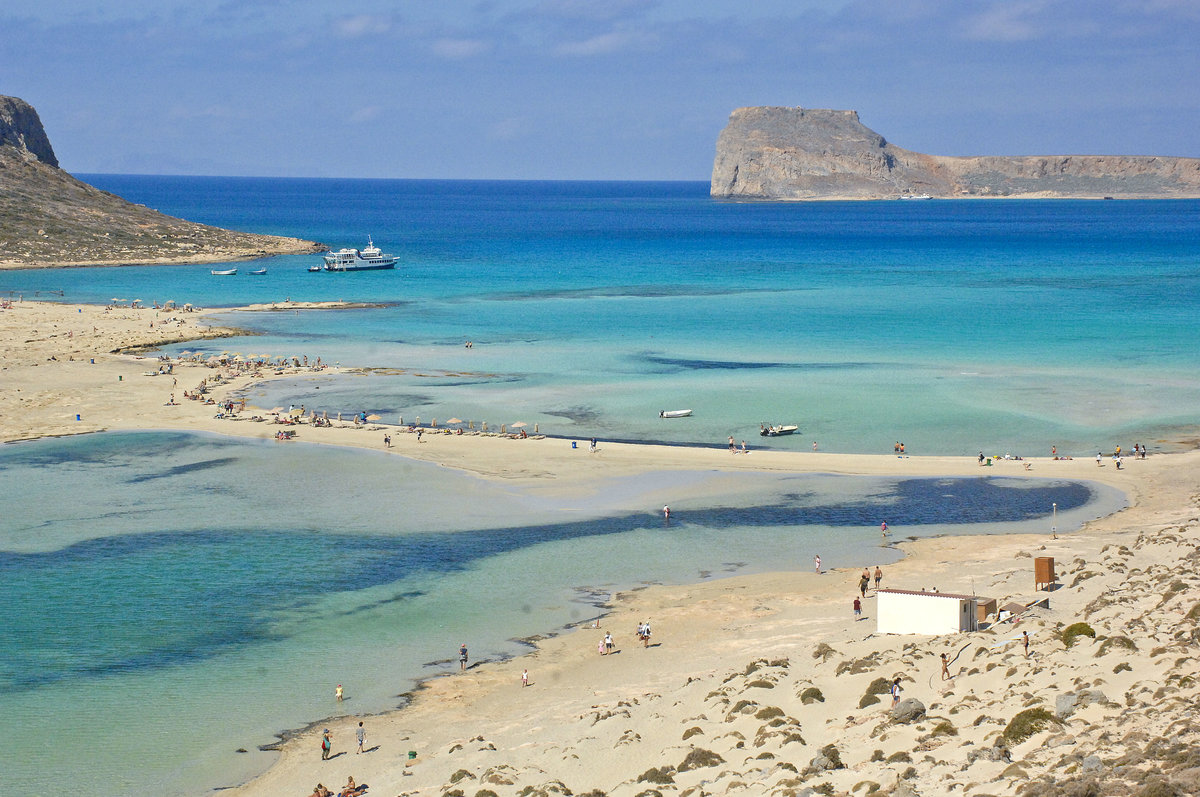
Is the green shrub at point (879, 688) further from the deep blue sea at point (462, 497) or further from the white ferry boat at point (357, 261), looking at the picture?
the white ferry boat at point (357, 261)

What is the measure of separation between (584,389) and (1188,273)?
9560cm

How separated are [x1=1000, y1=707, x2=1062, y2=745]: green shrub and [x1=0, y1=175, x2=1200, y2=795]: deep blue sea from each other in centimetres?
1469

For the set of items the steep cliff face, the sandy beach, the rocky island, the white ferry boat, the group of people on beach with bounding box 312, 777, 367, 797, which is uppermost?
the steep cliff face

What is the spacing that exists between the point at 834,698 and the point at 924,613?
16.7 ft

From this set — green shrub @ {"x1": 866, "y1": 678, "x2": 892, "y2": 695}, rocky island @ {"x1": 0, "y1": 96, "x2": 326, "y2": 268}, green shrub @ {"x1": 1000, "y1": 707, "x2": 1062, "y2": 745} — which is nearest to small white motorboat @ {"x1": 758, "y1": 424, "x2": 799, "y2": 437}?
green shrub @ {"x1": 866, "y1": 678, "x2": 892, "y2": 695}

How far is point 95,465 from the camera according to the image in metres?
52.9

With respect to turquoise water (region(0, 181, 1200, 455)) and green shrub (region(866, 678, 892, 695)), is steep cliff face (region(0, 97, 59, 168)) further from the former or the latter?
green shrub (region(866, 678, 892, 695))

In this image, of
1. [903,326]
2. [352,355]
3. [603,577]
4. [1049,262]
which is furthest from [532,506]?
[1049,262]

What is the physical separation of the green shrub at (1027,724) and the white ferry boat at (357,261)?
120777 millimetres

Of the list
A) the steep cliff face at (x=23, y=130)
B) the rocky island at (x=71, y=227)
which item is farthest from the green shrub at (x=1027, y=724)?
the steep cliff face at (x=23, y=130)

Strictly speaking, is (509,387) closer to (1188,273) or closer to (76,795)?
(76,795)

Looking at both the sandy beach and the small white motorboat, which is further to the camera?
the small white motorboat

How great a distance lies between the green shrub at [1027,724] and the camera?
21781 mm

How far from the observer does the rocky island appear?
141 meters
